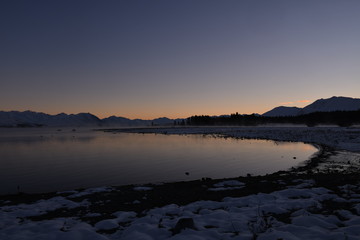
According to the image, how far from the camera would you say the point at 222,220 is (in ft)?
28.9

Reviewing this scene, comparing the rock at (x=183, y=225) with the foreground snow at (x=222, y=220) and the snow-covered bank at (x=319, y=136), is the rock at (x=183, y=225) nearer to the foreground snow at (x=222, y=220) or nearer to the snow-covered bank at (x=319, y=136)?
the foreground snow at (x=222, y=220)

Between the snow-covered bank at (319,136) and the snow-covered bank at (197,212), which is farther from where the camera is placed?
the snow-covered bank at (319,136)

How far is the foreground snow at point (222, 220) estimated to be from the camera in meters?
7.54

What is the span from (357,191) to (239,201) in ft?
18.8

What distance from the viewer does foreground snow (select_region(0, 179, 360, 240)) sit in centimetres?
754

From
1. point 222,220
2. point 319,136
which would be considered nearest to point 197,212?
point 222,220

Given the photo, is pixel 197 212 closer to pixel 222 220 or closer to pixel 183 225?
pixel 222 220

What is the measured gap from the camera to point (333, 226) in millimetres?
7699

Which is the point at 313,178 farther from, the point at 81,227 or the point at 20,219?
the point at 20,219

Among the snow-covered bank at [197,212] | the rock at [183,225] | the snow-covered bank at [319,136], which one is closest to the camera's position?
the snow-covered bank at [197,212]

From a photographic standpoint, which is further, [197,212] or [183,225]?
[197,212]

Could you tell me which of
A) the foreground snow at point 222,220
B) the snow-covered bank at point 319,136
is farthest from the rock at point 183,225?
the snow-covered bank at point 319,136

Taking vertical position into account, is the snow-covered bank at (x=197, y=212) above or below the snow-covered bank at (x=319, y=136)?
below

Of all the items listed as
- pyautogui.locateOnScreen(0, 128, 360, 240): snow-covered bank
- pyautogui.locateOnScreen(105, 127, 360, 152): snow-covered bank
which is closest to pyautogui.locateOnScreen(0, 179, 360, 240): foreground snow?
pyautogui.locateOnScreen(0, 128, 360, 240): snow-covered bank
